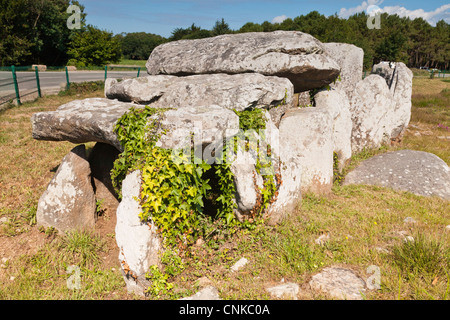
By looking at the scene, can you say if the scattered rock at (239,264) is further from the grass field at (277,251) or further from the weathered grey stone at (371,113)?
the weathered grey stone at (371,113)

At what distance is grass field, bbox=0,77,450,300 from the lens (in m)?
3.73

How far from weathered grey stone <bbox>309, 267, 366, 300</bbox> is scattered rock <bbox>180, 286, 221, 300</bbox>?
3.79ft

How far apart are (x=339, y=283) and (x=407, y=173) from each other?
456 cm

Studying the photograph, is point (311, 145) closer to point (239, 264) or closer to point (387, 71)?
point (239, 264)

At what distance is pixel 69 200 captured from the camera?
5.32 meters

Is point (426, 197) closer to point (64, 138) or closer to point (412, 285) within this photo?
point (412, 285)

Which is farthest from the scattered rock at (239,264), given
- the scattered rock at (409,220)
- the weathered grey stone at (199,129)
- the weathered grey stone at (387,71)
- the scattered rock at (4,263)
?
the weathered grey stone at (387,71)

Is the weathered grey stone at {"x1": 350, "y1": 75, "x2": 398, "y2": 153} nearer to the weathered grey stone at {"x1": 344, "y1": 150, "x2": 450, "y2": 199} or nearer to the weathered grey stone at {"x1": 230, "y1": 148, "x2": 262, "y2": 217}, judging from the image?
the weathered grey stone at {"x1": 344, "y1": 150, "x2": 450, "y2": 199}

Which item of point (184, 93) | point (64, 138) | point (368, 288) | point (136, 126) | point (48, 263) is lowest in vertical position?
point (48, 263)

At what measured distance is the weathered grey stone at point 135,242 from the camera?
396cm

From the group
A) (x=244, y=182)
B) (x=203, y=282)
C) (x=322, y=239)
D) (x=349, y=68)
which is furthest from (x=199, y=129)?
(x=349, y=68)

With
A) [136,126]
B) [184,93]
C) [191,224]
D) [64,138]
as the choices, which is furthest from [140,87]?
[191,224]

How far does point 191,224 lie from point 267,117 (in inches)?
91.1
